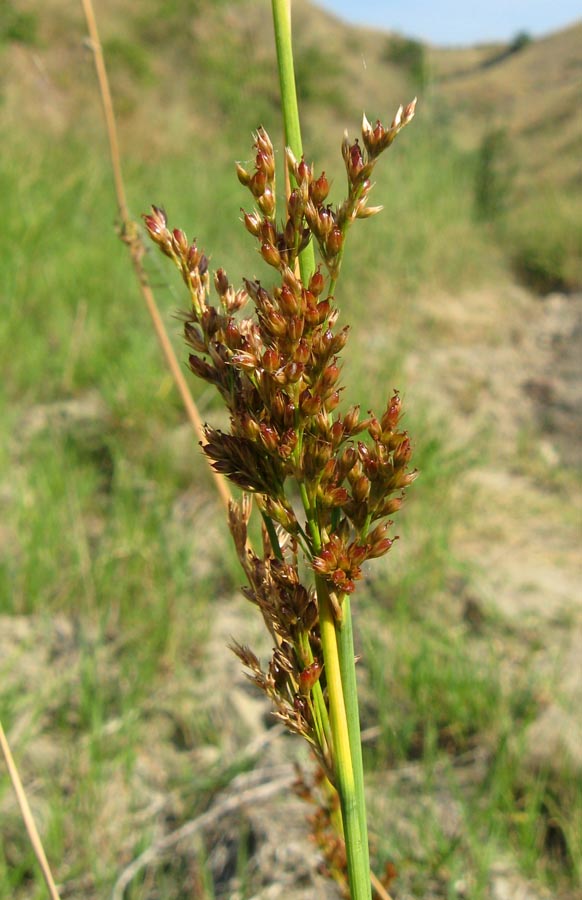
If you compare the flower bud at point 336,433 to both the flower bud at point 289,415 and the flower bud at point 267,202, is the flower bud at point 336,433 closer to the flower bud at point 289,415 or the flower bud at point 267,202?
the flower bud at point 289,415

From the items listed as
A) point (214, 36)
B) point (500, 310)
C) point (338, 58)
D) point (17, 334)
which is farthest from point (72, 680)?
point (338, 58)

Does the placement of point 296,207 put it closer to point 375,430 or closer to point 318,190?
point 318,190

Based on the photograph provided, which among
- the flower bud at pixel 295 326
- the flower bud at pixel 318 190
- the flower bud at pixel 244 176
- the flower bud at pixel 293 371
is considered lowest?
the flower bud at pixel 293 371

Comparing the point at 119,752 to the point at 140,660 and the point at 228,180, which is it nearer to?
the point at 140,660

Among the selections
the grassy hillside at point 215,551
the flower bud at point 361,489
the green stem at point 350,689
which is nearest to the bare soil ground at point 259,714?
the grassy hillside at point 215,551

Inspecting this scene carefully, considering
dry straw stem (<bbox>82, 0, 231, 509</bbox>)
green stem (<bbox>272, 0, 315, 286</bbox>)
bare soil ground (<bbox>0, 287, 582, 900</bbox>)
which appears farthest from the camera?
bare soil ground (<bbox>0, 287, 582, 900</bbox>)

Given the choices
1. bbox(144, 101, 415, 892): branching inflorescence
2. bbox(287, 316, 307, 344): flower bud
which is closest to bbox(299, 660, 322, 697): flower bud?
bbox(144, 101, 415, 892): branching inflorescence

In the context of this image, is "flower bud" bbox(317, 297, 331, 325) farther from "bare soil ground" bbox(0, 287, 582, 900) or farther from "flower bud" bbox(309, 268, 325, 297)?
"bare soil ground" bbox(0, 287, 582, 900)

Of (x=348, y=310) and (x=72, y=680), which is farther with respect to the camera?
(x=348, y=310)
